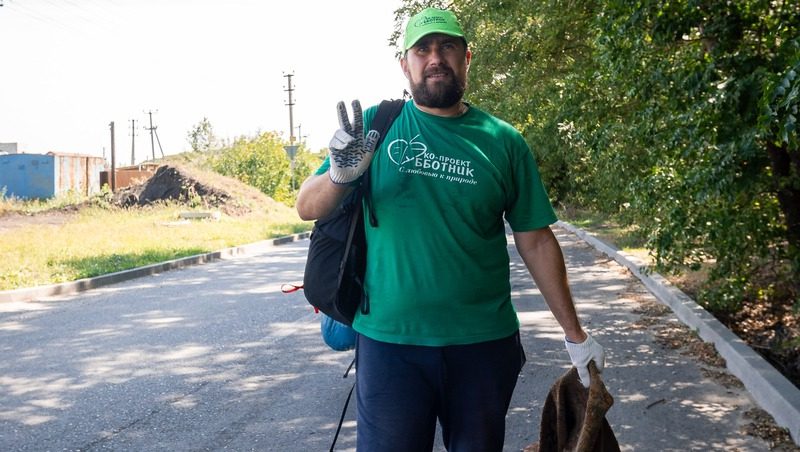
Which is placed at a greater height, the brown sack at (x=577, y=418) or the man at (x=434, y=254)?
the man at (x=434, y=254)

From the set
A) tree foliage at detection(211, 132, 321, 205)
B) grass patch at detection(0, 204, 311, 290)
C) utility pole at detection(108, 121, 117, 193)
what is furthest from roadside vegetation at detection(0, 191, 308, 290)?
tree foliage at detection(211, 132, 321, 205)

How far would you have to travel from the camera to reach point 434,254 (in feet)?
8.62

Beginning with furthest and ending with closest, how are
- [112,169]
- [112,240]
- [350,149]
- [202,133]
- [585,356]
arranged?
[202,133] → [112,169] → [112,240] → [585,356] → [350,149]

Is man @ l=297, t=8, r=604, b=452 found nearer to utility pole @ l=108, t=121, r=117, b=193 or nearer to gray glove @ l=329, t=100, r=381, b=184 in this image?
gray glove @ l=329, t=100, r=381, b=184

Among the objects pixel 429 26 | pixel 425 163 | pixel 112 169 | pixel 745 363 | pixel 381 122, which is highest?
pixel 112 169

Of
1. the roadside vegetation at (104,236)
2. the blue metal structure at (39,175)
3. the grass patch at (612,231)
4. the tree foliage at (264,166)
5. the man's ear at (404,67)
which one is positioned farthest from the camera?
the tree foliage at (264,166)

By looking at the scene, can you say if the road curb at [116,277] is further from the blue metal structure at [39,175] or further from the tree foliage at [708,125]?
the blue metal structure at [39,175]

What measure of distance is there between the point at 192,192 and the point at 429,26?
39.2 meters

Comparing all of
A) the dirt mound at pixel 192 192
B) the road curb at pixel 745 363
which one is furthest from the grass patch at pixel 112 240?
the road curb at pixel 745 363

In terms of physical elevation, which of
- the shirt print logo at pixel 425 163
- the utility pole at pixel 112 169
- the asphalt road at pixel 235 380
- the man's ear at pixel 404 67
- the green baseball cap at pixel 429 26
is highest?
the utility pole at pixel 112 169

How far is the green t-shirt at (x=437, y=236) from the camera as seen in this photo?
8.62 ft

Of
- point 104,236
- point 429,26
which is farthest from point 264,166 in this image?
point 429,26

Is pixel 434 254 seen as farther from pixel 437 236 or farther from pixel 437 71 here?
pixel 437 71

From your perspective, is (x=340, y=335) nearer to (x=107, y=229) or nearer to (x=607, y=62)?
(x=607, y=62)
